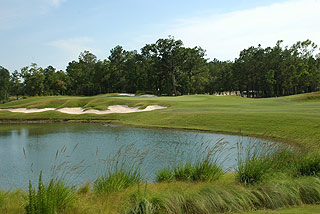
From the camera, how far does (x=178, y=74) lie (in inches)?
2960

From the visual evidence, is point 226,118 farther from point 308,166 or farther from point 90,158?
point 308,166

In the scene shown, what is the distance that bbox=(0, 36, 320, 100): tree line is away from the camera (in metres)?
67.5

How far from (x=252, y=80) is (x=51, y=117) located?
2277 inches

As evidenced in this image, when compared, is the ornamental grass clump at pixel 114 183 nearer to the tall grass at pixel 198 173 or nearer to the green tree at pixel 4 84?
the tall grass at pixel 198 173

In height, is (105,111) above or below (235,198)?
below

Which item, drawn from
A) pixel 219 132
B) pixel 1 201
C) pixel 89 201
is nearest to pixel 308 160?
pixel 89 201

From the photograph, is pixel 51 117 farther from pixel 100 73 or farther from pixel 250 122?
pixel 100 73

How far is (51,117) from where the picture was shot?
3319 centimetres

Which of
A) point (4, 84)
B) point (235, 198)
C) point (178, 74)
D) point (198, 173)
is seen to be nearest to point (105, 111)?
point (198, 173)

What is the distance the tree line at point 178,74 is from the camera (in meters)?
67.5

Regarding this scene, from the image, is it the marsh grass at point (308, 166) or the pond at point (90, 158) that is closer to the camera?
the marsh grass at point (308, 166)

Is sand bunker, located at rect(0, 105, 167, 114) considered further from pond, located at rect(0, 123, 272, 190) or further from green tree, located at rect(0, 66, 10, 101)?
green tree, located at rect(0, 66, 10, 101)

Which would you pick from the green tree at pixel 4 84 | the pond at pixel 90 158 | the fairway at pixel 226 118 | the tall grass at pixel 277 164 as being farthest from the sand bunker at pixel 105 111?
the green tree at pixel 4 84

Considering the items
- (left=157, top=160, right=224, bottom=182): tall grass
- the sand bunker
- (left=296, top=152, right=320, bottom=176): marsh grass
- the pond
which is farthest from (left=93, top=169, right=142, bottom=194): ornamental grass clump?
the sand bunker
